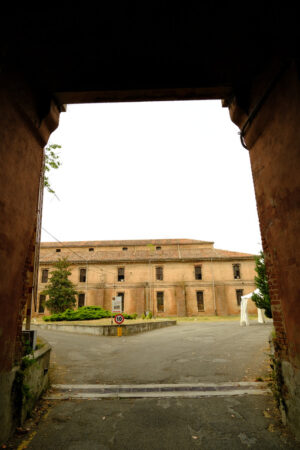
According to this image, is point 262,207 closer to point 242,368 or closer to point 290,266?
point 290,266

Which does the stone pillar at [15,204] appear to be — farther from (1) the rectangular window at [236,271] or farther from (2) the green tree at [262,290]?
(1) the rectangular window at [236,271]

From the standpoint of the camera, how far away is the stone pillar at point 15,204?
328 centimetres

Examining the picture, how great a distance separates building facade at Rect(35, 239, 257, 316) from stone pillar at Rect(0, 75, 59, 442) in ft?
100

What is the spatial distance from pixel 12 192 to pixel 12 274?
113 centimetres

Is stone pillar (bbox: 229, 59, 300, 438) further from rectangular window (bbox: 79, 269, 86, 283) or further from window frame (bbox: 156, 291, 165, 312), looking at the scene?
rectangular window (bbox: 79, 269, 86, 283)

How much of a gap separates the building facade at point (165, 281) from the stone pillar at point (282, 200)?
3062cm

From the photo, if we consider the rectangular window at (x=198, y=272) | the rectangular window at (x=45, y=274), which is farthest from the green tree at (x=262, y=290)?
the rectangular window at (x=45, y=274)

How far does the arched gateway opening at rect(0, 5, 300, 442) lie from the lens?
10.9 feet

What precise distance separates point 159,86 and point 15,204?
10.2ft

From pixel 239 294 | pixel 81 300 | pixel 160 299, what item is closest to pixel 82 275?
pixel 81 300

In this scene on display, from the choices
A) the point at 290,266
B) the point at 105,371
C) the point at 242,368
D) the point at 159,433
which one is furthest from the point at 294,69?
the point at 105,371

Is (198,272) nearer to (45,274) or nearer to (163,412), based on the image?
(45,274)

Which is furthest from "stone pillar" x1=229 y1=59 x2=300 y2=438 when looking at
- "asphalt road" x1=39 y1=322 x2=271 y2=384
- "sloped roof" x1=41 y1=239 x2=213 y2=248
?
"sloped roof" x1=41 y1=239 x2=213 y2=248

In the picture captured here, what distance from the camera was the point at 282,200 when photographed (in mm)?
3562
